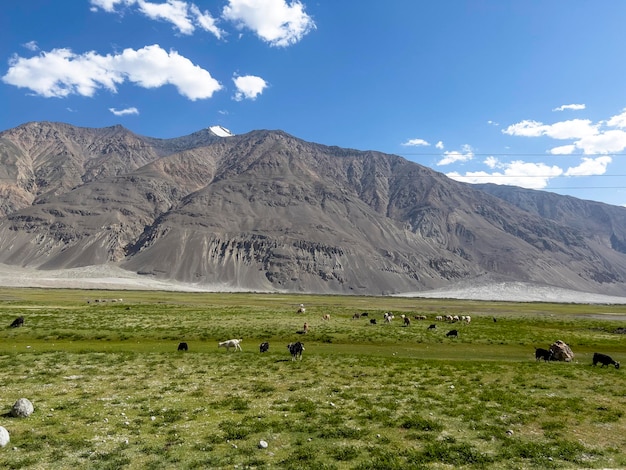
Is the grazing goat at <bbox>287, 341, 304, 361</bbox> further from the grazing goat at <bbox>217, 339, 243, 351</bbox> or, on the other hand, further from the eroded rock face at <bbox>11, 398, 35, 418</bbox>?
the eroded rock face at <bbox>11, 398, 35, 418</bbox>

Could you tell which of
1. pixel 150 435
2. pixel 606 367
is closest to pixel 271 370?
pixel 150 435

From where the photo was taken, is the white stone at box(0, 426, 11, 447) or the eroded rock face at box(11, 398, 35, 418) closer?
the white stone at box(0, 426, 11, 447)

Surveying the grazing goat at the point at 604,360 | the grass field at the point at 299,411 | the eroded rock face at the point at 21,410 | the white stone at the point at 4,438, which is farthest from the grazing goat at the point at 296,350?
the grazing goat at the point at 604,360

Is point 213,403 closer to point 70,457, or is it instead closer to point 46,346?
point 70,457

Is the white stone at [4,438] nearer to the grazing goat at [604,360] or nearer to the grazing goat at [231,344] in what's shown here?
the grazing goat at [231,344]

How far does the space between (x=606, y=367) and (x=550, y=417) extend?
17899 mm

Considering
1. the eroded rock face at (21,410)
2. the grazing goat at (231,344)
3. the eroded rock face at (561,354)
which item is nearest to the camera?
the eroded rock face at (21,410)

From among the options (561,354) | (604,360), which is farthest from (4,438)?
(561,354)

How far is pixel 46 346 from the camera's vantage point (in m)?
36.2

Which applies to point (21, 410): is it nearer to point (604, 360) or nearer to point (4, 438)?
point (4, 438)

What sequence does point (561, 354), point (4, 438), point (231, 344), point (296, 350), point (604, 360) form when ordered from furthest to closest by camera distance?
point (231, 344), point (561, 354), point (604, 360), point (296, 350), point (4, 438)

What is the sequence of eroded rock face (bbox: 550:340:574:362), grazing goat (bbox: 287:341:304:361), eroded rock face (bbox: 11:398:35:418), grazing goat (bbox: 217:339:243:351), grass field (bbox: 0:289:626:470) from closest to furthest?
grass field (bbox: 0:289:626:470), eroded rock face (bbox: 11:398:35:418), grazing goat (bbox: 287:341:304:361), eroded rock face (bbox: 550:340:574:362), grazing goat (bbox: 217:339:243:351)

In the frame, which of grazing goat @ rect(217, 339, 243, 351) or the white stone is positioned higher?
the white stone

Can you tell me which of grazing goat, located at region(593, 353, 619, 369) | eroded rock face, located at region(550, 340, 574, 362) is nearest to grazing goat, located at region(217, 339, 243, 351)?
eroded rock face, located at region(550, 340, 574, 362)
